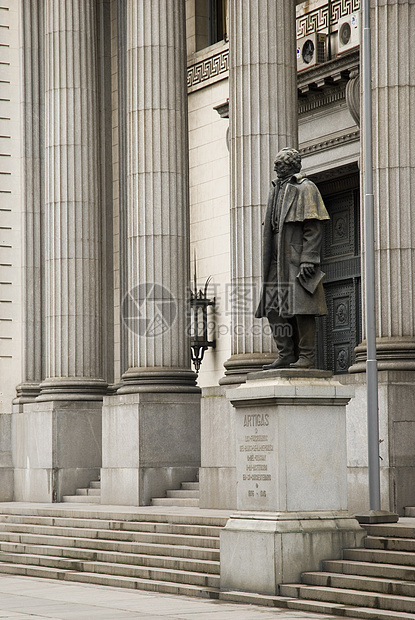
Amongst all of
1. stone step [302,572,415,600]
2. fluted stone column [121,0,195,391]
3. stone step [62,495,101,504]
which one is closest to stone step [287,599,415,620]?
stone step [302,572,415,600]

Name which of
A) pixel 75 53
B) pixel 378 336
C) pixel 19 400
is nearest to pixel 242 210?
pixel 378 336

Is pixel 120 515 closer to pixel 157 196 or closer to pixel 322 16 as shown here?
pixel 157 196

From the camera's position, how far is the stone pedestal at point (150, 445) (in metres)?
24.4

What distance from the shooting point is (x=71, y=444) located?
92.5 ft

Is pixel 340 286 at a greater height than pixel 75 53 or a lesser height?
lesser

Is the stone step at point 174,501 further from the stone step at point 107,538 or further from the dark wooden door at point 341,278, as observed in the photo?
the dark wooden door at point 341,278

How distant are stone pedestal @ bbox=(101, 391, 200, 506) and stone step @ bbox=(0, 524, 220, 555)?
2.67m

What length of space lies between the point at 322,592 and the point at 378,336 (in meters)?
6.12

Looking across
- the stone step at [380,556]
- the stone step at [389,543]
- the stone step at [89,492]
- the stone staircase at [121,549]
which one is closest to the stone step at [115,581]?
the stone staircase at [121,549]

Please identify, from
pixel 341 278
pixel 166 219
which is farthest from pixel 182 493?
pixel 341 278

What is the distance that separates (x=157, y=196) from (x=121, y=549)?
Answer: 8.57 m

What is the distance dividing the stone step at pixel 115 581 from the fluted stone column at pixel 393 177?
4.96 m

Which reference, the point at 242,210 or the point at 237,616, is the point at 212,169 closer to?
the point at 242,210

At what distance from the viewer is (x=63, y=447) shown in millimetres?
28078
